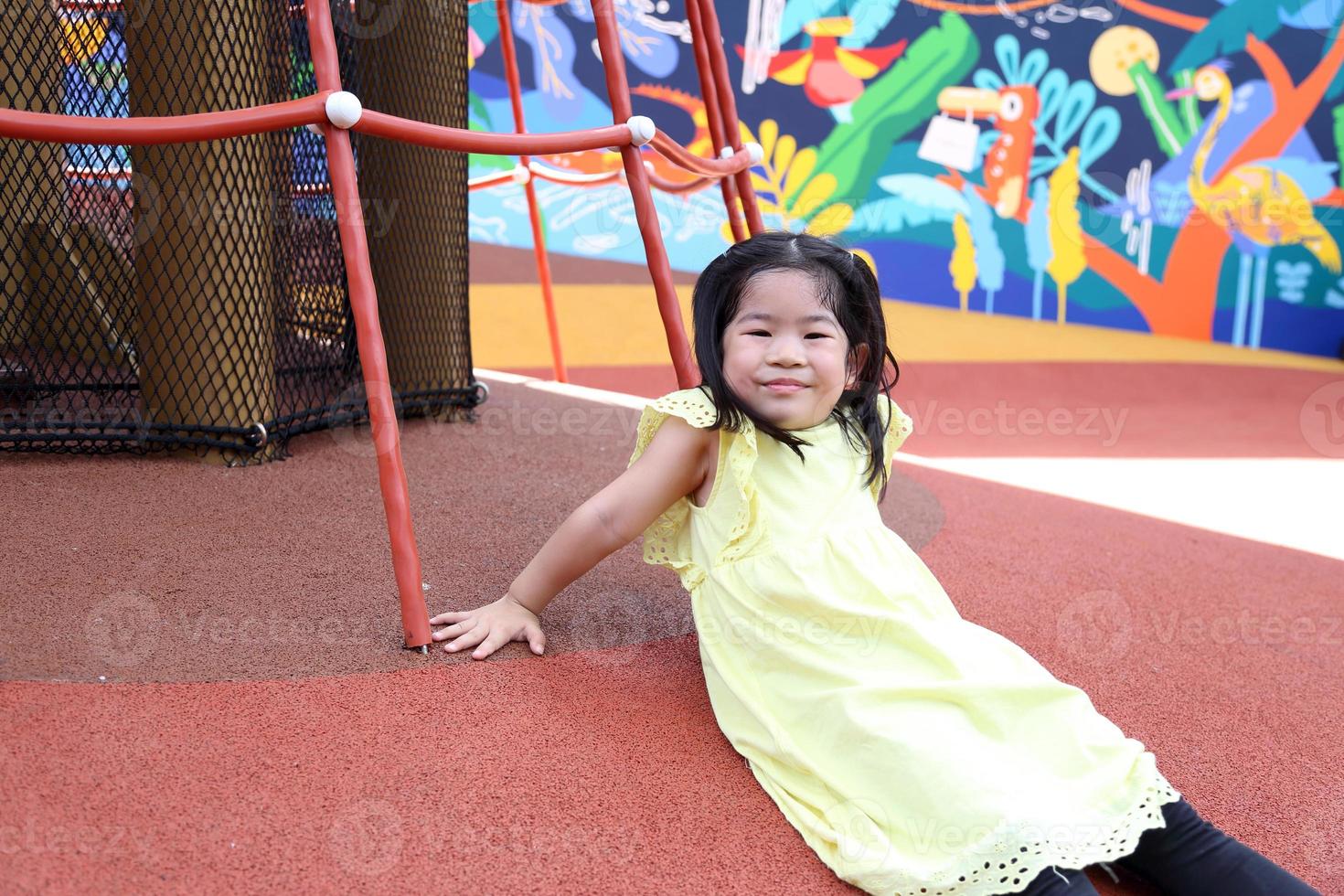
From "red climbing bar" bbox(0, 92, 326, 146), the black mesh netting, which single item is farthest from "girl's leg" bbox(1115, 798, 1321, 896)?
the black mesh netting

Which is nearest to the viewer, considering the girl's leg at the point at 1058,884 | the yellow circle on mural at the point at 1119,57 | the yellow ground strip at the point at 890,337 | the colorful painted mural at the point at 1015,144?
the girl's leg at the point at 1058,884

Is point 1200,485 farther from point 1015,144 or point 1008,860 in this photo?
point 1015,144

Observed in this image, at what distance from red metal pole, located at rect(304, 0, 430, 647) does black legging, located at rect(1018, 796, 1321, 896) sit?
805 millimetres

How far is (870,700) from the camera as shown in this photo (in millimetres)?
1213

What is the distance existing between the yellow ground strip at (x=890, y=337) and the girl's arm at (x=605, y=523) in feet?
11.1

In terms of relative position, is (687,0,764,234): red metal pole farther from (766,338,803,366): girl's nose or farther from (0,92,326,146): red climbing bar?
(0,92,326,146): red climbing bar

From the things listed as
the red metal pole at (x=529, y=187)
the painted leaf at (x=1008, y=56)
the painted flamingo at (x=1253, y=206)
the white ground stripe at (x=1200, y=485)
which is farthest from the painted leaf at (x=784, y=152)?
the white ground stripe at (x=1200, y=485)

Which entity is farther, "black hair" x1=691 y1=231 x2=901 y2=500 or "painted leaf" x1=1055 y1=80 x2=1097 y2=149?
"painted leaf" x1=1055 y1=80 x2=1097 y2=149

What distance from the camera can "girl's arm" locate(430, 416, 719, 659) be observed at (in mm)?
1429

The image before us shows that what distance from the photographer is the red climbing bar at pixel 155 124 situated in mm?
1288

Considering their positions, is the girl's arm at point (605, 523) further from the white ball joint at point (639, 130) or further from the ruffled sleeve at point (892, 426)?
the white ball joint at point (639, 130)

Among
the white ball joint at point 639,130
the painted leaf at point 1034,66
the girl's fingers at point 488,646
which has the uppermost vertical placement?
the white ball joint at point 639,130

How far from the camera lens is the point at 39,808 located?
1.09 meters

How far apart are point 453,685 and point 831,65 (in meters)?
5.21
